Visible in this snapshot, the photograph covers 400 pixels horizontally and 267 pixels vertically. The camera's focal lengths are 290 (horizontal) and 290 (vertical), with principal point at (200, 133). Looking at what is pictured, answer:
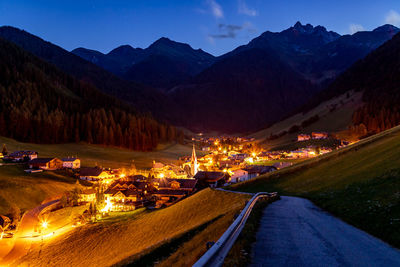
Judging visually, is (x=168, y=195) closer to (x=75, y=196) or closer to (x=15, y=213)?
(x=75, y=196)

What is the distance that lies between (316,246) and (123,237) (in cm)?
3119

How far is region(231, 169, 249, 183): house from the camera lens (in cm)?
8350

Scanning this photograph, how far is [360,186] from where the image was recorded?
23.0 meters

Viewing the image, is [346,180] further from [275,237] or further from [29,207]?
[29,207]

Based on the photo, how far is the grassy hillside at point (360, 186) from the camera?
14.7 m

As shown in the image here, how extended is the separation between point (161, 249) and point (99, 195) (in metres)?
61.9

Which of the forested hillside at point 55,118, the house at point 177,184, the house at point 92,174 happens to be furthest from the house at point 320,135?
the house at point 92,174

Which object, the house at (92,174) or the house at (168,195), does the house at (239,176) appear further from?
the house at (92,174)

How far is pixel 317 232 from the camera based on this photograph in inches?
521

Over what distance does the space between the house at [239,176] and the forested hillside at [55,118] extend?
8702cm

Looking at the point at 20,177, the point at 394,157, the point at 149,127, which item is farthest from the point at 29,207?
the point at 149,127

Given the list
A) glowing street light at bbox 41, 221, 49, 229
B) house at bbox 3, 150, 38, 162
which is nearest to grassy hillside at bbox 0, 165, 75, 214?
glowing street light at bbox 41, 221, 49, 229

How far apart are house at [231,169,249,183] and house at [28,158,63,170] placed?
5575cm

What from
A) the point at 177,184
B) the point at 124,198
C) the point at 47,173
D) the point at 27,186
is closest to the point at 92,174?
the point at 47,173
